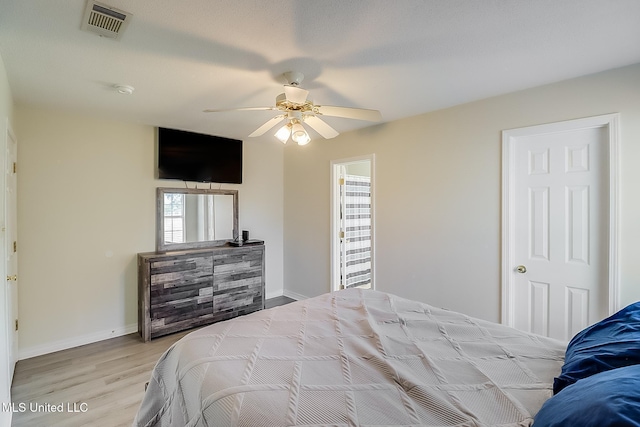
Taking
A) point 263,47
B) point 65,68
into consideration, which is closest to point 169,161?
point 65,68

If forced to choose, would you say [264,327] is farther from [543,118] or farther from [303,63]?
[543,118]

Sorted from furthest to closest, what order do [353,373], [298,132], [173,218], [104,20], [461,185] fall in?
1. [173,218]
2. [461,185]
3. [298,132]
4. [104,20]
5. [353,373]

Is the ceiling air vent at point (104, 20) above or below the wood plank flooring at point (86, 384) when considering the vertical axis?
above

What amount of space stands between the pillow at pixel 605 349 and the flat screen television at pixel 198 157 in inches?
154

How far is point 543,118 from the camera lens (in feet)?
8.13

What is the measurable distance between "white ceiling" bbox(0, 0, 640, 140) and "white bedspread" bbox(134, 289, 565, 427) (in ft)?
5.57

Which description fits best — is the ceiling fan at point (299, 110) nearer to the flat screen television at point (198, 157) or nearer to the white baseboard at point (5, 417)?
the flat screen television at point (198, 157)

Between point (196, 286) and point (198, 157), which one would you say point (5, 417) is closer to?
point (196, 286)

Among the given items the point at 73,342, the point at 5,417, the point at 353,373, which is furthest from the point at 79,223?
the point at 353,373

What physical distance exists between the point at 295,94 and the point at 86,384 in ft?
9.41

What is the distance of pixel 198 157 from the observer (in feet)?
12.8

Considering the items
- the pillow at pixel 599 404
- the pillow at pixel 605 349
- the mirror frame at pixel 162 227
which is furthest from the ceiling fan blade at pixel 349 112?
the mirror frame at pixel 162 227

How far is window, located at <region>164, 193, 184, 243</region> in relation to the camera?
12.3 ft

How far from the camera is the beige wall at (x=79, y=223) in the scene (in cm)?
293
